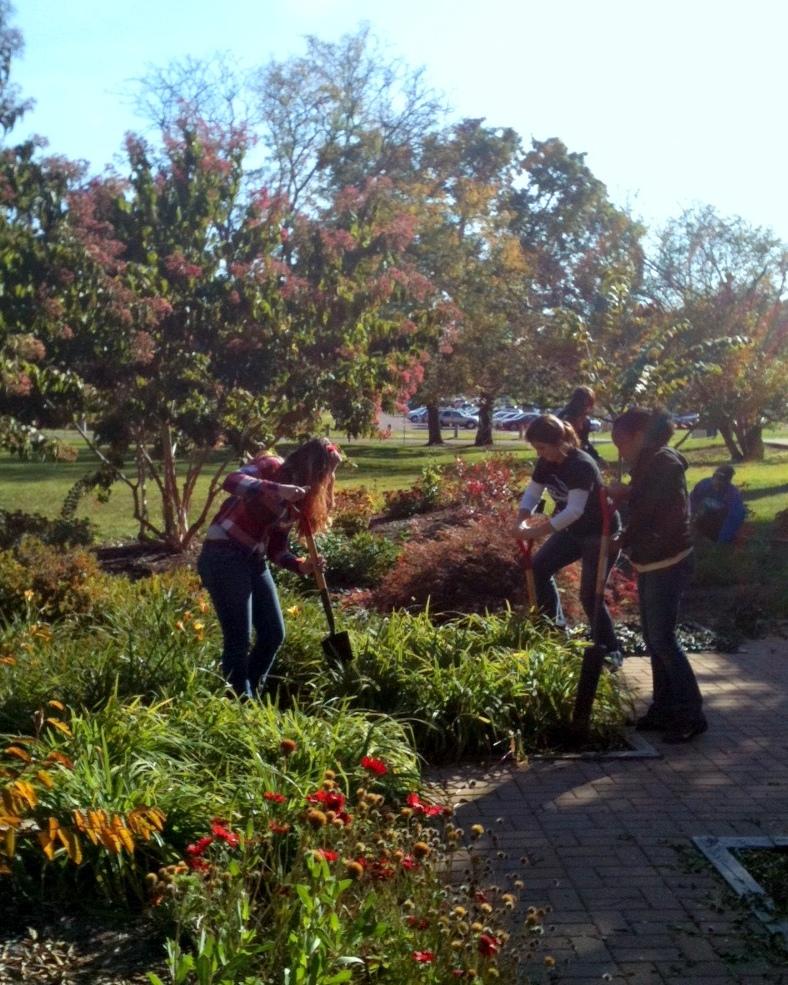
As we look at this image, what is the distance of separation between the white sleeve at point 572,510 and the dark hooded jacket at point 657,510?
41 cm

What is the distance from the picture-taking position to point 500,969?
3729mm

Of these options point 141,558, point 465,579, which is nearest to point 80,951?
point 465,579

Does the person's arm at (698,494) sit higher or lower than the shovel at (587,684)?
higher

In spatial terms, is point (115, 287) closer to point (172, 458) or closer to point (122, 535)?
point (172, 458)

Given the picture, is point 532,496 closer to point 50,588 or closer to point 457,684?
point 457,684

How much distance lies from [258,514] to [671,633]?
2.36 metres

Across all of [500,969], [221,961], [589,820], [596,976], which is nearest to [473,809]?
[589,820]

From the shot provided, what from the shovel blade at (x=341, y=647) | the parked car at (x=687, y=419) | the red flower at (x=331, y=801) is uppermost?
the parked car at (x=687, y=419)

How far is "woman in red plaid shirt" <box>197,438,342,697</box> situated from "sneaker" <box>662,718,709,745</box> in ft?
7.17

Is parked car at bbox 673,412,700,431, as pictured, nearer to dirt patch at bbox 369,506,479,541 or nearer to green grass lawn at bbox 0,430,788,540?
green grass lawn at bbox 0,430,788,540

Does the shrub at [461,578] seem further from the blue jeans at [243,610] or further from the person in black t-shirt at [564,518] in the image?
the blue jeans at [243,610]

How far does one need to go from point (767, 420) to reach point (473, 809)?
2956 cm

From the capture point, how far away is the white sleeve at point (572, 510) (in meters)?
7.44

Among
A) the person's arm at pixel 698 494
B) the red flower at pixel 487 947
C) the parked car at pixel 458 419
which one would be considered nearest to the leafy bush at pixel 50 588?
the red flower at pixel 487 947
